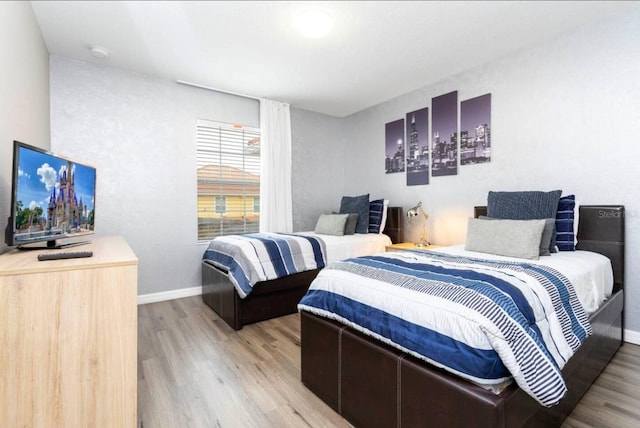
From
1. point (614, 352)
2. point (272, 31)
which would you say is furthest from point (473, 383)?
point (272, 31)

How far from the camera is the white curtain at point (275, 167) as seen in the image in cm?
430

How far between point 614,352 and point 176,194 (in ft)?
14.1

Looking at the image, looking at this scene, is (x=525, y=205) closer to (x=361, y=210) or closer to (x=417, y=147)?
(x=417, y=147)

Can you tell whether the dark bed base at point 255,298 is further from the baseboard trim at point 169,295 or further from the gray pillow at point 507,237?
the gray pillow at point 507,237

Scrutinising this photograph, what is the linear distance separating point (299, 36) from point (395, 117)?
78.1 inches

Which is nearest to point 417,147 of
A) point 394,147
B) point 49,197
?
point 394,147

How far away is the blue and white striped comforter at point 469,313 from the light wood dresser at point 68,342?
3.09 feet

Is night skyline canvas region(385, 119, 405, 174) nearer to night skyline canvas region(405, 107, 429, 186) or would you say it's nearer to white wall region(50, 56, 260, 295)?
night skyline canvas region(405, 107, 429, 186)

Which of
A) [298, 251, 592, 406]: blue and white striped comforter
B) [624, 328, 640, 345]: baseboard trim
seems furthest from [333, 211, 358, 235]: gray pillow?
[624, 328, 640, 345]: baseboard trim

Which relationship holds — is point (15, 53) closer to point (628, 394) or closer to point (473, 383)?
point (473, 383)

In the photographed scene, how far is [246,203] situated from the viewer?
4.29m

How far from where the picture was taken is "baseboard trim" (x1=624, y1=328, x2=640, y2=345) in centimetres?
245

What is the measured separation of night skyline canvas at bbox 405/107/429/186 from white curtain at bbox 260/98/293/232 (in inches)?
65.5

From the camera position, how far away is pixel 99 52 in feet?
9.73
